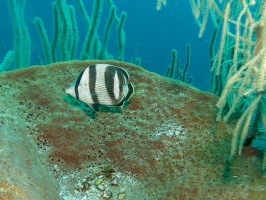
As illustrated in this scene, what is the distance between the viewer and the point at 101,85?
1.99m

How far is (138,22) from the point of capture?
74.4 meters

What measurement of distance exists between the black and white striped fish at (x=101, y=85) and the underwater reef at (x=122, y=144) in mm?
646

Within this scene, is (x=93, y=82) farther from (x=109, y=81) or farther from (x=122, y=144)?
(x=122, y=144)

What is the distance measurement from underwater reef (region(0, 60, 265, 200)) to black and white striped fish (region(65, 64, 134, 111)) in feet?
2.12

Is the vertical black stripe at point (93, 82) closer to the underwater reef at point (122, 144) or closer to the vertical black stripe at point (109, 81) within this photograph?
the vertical black stripe at point (109, 81)

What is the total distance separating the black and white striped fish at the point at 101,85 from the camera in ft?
6.50

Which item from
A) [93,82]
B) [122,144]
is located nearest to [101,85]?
[93,82]

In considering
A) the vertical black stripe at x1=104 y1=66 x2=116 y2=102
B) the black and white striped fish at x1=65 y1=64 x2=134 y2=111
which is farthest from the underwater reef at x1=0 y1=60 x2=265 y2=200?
the vertical black stripe at x1=104 y1=66 x2=116 y2=102

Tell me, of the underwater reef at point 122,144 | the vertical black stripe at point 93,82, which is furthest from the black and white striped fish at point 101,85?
the underwater reef at point 122,144

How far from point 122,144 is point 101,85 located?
0.84m

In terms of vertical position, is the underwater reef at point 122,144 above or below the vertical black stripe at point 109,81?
below

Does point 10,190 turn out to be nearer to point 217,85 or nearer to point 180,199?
point 180,199

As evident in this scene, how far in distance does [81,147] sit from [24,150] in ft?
1.72

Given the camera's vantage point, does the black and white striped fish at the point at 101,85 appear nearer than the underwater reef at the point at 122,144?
Yes
